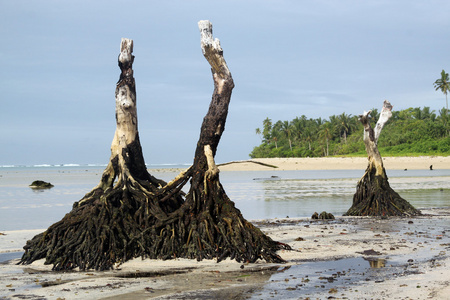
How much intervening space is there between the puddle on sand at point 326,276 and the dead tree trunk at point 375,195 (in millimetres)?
7973

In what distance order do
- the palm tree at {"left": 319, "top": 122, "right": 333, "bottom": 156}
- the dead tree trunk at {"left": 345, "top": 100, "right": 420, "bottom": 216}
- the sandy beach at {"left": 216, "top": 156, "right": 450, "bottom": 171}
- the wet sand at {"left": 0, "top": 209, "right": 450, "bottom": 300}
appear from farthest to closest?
the palm tree at {"left": 319, "top": 122, "right": 333, "bottom": 156} < the sandy beach at {"left": 216, "top": 156, "right": 450, "bottom": 171} < the dead tree trunk at {"left": 345, "top": 100, "right": 420, "bottom": 216} < the wet sand at {"left": 0, "top": 209, "right": 450, "bottom": 300}

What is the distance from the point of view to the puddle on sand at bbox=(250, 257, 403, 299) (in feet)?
23.0

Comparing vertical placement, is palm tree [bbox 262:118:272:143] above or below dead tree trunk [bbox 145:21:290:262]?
above

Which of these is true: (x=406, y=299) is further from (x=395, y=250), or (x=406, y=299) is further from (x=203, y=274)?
(x=395, y=250)

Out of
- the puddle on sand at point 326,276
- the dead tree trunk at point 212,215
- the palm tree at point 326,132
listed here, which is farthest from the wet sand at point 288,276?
the palm tree at point 326,132

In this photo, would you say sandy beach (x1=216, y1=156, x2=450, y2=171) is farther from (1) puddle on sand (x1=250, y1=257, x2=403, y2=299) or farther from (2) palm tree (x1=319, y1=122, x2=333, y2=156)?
(1) puddle on sand (x1=250, y1=257, x2=403, y2=299)

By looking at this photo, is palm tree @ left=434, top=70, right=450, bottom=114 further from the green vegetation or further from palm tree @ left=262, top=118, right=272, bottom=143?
palm tree @ left=262, top=118, right=272, bottom=143

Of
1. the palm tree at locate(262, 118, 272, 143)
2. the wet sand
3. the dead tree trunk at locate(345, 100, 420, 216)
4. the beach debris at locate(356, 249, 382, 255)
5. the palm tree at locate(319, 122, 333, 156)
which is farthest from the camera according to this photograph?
the palm tree at locate(262, 118, 272, 143)

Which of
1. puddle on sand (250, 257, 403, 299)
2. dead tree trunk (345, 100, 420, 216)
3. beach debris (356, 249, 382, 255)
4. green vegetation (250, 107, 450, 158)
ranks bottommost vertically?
puddle on sand (250, 257, 403, 299)

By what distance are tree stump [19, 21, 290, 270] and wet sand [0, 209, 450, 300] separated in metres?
0.28

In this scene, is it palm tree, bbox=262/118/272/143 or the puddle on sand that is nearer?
the puddle on sand

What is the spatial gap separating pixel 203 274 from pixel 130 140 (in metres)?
3.70

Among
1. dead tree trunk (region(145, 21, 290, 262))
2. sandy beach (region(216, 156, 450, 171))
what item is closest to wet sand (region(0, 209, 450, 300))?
dead tree trunk (region(145, 21, 290, 262))

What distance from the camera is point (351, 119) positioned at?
123m
